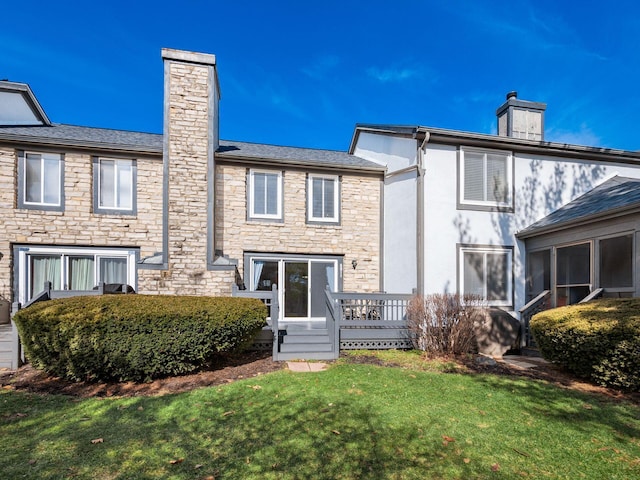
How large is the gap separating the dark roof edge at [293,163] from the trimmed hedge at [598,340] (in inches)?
251

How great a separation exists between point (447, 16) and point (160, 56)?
12.1 m

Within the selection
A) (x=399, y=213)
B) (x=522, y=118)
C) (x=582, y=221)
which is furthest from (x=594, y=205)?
(x=522, y=118)

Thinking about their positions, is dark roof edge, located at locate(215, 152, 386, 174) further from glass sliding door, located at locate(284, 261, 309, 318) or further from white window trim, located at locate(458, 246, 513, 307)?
white window trim, located at locate(458, 246, 513, 307)

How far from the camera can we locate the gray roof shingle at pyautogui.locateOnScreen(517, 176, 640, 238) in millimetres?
7679

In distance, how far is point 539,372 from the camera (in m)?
6.57

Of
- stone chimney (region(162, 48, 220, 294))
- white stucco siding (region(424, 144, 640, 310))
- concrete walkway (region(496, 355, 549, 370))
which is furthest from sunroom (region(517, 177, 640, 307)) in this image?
stone chimney (region(162, 48, 220, 294))

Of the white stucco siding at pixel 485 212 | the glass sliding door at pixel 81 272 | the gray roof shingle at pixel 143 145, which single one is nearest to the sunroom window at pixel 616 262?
the white stucco siding at pixel 485 212

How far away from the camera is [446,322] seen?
25.0 ft

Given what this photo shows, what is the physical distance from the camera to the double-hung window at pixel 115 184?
961cm

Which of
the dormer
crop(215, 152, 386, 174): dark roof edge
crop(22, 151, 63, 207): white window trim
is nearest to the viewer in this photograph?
crop(22, 151, 63, 207): white window trim

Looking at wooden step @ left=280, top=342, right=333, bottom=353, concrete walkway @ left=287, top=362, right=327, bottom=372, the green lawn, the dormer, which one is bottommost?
concrete walkway @ left=287, top=362, right=327, bottom=372

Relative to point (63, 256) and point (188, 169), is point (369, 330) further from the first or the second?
point (63, 256)

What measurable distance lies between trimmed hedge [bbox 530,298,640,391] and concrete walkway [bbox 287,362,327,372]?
4.45 m

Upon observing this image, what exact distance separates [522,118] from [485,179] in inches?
197
